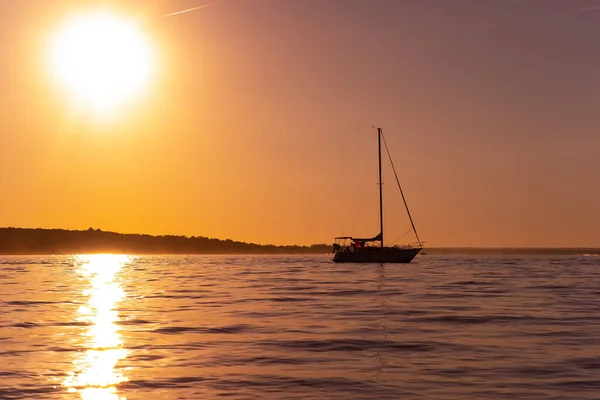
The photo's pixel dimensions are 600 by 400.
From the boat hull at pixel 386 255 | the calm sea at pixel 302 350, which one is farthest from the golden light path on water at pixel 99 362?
the boat hull at pixel 386 255

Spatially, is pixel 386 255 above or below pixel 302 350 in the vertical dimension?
above

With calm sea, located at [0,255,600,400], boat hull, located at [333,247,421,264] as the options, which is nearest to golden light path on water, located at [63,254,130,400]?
calm sea, located at [0,255,600,400]

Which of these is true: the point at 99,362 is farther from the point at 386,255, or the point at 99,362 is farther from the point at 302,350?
the point at 386,255

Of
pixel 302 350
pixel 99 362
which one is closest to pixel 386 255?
pixel 302 350

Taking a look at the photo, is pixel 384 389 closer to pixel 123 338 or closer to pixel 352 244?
pixel 123 338

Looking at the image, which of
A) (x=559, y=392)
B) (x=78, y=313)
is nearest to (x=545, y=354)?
(x=559, y=392)

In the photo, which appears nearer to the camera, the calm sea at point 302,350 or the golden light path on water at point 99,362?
the golden light path on water at point 99,362

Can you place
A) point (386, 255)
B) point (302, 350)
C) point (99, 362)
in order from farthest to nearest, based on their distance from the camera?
point (386, 255), point (302, 350), point (99, 362)

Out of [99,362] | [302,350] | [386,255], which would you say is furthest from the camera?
[386,255]

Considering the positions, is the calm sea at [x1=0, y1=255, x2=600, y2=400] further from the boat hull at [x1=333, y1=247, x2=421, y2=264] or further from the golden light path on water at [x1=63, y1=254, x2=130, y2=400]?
the boat hull at [x1=333, y1=247, x2=421, y2=264]

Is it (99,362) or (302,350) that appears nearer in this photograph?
(99,362)

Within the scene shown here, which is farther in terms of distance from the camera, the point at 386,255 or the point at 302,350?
the point at 386,255

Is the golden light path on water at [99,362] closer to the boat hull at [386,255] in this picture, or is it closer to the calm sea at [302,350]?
the calm sea at [302,350]

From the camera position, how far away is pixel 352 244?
125312 mm
